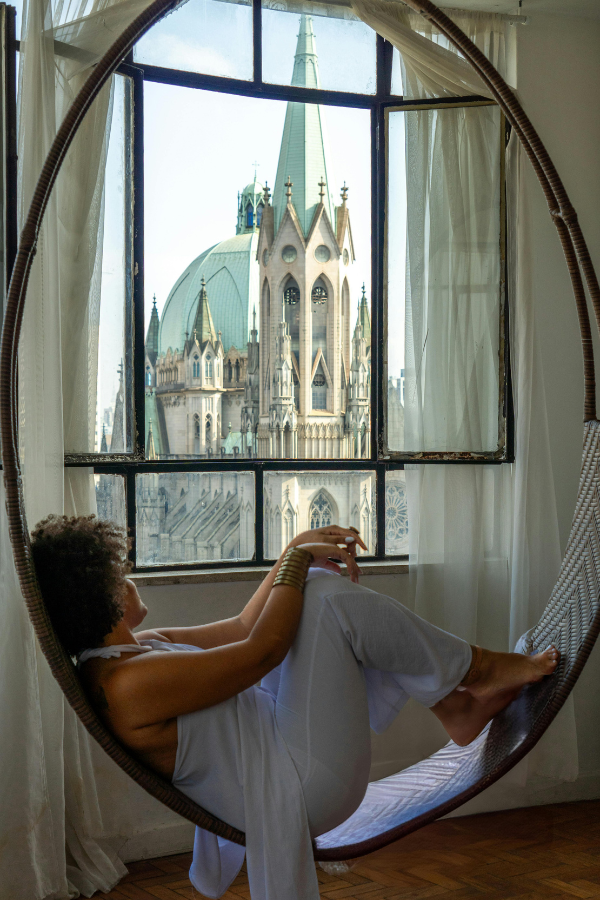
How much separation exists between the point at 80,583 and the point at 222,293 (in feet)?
5.66

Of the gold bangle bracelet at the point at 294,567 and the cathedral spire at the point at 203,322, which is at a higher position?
the cathedral spire at the point at 203,322

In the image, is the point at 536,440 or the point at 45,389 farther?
the point at 536,440

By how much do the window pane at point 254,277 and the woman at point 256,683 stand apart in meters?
1.35

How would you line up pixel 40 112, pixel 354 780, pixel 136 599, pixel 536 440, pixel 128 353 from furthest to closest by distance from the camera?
pixel 536 440
pixel 128 353
pixel 40 112
pixel 136 599
pixel 354 780

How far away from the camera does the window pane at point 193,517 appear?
2.93m

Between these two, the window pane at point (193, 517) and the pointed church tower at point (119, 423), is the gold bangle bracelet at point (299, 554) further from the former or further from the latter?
the window pane at point (193, 517)

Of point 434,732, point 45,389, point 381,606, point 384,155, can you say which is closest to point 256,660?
point 381,606

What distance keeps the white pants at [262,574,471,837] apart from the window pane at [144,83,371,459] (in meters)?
1.43

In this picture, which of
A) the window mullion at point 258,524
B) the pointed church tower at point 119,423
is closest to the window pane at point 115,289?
the pointed church tower at point 119,423

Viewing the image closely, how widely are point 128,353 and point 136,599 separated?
3.85 feet

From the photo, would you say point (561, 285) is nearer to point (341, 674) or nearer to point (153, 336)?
point (153, 336)

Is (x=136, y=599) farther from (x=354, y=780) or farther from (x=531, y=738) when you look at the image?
(x=531, y=738)

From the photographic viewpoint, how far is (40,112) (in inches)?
94.1

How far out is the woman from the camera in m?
1.57
